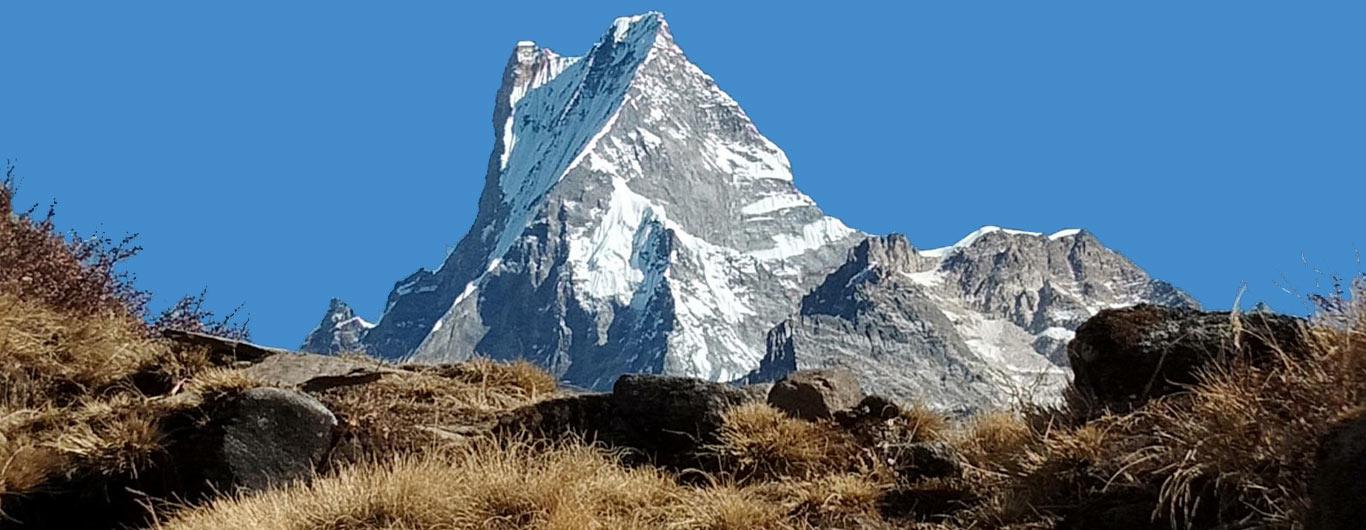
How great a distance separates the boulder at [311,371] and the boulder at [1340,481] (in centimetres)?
662

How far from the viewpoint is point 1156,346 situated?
711cm

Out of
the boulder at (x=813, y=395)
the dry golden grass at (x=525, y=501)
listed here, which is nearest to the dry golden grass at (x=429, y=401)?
the dry golden grass at (x=525, y=501)

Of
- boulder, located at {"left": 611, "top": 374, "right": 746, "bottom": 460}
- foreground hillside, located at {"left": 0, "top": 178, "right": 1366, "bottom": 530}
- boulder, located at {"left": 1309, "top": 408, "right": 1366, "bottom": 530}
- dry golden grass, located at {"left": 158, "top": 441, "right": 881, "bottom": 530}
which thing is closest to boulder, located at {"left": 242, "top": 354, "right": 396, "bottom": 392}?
foreground hillside, located at {"left": 0, "top": 178, "right": 1366, "bottom": 530}

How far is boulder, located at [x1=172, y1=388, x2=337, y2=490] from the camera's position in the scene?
7453mm

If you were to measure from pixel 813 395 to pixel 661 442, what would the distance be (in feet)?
3.74

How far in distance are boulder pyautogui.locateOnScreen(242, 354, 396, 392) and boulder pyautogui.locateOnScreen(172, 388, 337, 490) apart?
124 centimetres

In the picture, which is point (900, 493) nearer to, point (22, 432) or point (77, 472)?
point (77, 472)

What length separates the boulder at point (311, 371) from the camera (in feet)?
30.5

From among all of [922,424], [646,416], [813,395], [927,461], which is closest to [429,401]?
[646,416]

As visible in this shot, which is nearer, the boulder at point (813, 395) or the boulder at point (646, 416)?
the boulder at point (646, 416)

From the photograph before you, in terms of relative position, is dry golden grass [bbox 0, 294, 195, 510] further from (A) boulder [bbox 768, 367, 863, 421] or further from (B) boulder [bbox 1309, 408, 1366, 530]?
(B) boulder [bbox 1309, 408, 1366, 530]

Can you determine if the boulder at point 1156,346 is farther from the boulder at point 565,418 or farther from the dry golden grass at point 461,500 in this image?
the boulder at point 565,418

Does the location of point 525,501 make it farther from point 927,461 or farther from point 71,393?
point 71,393

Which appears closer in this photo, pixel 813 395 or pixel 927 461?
pixel 927 461
